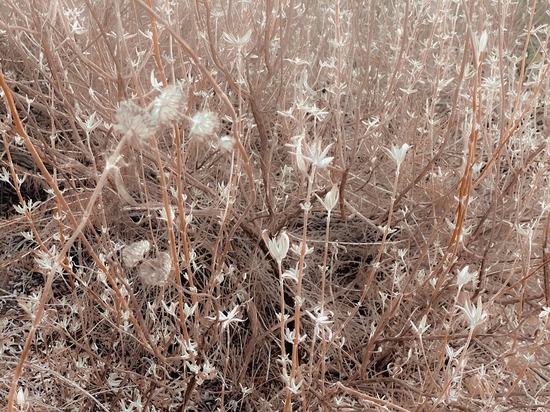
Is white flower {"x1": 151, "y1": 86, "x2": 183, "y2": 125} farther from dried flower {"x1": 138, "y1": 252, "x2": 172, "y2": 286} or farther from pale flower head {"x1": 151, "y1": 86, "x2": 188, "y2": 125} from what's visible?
dried flower {"x1": 138, "y1": 252, "x2": 172, "y2": 286}

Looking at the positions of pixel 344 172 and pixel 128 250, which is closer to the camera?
pixel 128 250

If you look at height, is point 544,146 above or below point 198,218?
above

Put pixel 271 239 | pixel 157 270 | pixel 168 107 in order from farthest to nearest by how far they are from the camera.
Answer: pixel 271 239, pixel 157 270, pixel 168 107

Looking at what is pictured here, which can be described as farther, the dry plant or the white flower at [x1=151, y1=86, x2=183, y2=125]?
the dry plant

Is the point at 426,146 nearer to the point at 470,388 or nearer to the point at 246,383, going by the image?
the point at 470,388

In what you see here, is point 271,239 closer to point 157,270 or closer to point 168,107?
point 157,270

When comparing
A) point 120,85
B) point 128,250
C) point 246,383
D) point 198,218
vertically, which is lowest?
point 246,383

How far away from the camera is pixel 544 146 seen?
1330mm

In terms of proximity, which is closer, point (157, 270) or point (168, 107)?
point (168, 107)

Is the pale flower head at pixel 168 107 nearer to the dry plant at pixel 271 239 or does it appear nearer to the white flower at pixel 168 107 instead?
the white flower at pixel 168 107

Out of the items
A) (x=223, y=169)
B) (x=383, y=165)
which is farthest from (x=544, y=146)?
(x=223, y=169)

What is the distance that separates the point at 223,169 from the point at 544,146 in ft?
3.10

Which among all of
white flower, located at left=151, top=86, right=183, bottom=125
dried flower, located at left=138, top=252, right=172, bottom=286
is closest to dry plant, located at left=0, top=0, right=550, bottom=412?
dried flower, located at left=138, top=252, right=172, bottom=286

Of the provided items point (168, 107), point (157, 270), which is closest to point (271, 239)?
point (157, 270)
